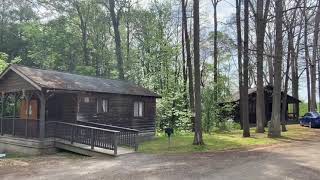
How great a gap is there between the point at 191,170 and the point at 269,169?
8.46ft

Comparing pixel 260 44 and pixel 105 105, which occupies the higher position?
pixel 260 44

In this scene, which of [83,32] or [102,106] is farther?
[83,32]

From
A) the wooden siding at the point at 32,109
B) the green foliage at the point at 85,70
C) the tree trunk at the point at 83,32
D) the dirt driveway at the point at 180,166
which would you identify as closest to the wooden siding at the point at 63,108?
the wooden siding at the point at 32,109

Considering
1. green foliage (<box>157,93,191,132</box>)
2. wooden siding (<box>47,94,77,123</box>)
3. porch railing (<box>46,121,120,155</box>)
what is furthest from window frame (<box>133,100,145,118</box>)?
porch railing (<box>46,121,120,155</box>)

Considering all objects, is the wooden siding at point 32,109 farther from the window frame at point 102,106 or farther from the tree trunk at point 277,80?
the tree trunk at point 277,80

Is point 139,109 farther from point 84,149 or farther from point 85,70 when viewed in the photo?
point 85,70

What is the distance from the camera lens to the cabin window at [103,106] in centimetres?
2327

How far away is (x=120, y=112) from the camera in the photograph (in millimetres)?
24828

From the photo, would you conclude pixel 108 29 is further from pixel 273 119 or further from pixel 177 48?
pixel 273 119

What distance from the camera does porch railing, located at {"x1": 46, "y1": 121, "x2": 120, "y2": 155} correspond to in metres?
17.9

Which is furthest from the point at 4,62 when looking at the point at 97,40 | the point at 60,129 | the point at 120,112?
the point at 97,40

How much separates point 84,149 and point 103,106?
5.38 meters

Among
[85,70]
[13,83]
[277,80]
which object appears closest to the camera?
[13,83]

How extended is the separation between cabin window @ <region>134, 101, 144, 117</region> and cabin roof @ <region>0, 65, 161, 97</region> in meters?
0.72
